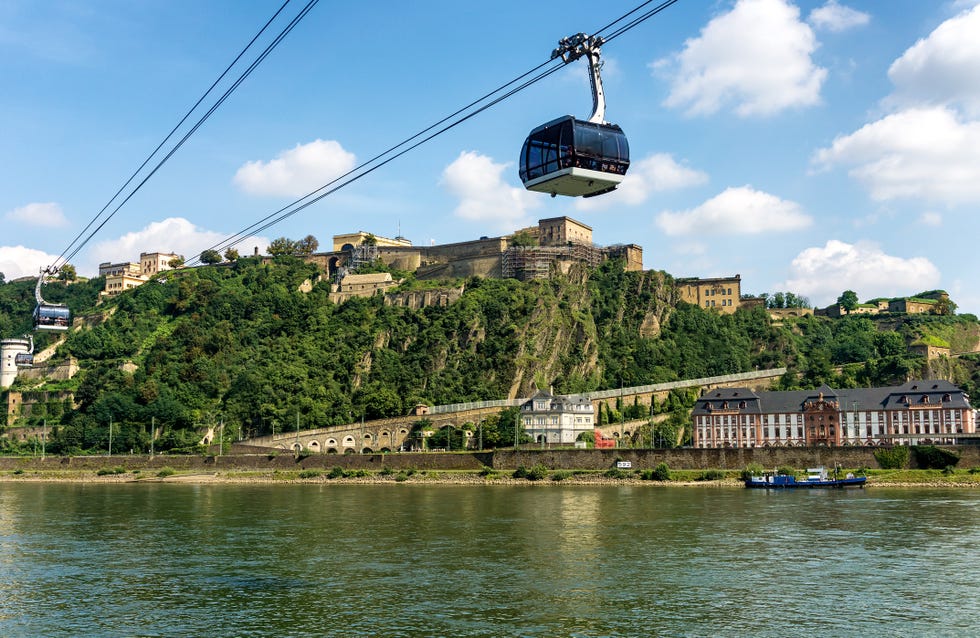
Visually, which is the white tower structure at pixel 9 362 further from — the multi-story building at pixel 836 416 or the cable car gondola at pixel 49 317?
the cable car gondola at pixel 49 317

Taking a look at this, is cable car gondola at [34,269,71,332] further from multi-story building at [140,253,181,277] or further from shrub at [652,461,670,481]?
multi-story building at [140,253,181,277]

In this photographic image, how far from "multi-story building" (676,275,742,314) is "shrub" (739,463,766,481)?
192ft

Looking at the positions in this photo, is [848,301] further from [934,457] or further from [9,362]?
[9,362]

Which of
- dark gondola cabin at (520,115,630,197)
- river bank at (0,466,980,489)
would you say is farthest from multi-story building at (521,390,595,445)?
dark gondola cabin at (520,115,630,197)

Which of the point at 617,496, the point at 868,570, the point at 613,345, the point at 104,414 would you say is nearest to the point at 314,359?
the point at 104,414

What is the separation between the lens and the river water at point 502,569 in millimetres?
25547

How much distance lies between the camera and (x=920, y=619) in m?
25.2

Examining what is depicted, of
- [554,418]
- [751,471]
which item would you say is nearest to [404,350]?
[554,418]

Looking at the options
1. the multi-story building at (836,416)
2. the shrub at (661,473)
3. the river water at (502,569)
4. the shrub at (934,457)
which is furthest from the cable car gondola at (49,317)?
the multi-story building at (836,416)

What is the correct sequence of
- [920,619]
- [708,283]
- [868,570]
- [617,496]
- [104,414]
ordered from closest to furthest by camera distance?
[920,619], [868,570], [617,496], [104,414], [708,283]

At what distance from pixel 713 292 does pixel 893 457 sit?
63394mm

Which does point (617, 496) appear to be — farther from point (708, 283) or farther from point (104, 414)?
point (708, 283)

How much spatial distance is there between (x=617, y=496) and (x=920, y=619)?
35.9 meters

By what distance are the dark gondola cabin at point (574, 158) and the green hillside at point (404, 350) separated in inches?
2944
